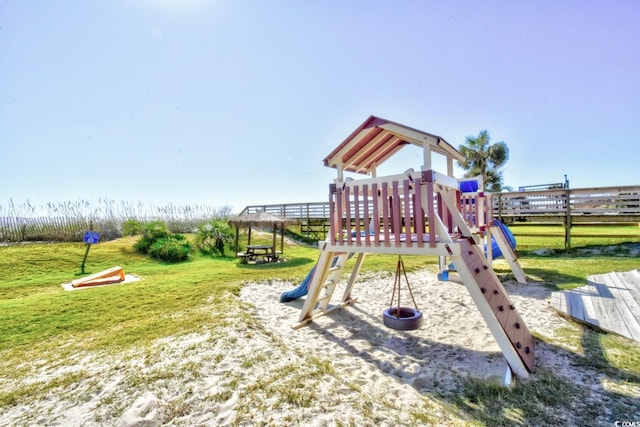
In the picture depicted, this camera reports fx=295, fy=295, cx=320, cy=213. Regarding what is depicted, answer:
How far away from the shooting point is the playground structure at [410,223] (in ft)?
10.8

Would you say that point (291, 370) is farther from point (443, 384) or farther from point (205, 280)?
point (205, 280)

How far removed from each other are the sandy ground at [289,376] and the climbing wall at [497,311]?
0.22 m

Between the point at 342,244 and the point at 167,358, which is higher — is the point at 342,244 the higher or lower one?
the higher one

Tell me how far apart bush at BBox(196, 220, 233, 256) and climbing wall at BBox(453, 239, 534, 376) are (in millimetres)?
13052

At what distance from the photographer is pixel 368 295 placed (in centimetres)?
650

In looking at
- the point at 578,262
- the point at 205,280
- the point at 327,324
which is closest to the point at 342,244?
the point at 327,324


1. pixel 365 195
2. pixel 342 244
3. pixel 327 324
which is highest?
pixel 365 195

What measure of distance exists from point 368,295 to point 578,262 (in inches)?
311

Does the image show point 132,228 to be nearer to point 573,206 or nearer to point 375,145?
point 375,145

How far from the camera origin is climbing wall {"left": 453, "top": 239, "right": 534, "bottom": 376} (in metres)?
3.16

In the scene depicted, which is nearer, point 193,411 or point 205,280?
point 193,411

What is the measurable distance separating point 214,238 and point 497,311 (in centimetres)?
1383

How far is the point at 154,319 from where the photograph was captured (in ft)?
15.7

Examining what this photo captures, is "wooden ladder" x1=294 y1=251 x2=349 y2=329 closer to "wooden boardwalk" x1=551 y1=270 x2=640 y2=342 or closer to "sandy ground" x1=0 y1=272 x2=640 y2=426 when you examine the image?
"sandy ground" x1=0 y1=272 x2=640 y2=426
